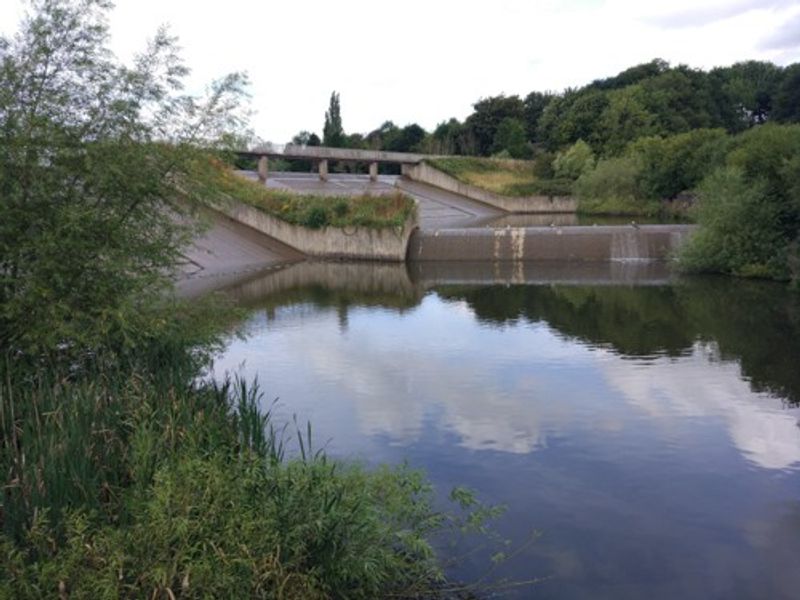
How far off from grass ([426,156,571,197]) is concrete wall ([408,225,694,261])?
28624 mm

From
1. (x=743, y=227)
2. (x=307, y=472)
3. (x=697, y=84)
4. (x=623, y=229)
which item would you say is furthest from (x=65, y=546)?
(x=697, y=84)

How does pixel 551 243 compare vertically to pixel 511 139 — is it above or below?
below

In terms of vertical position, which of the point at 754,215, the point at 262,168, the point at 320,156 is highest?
the point at 320,156

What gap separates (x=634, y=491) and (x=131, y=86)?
7.61m

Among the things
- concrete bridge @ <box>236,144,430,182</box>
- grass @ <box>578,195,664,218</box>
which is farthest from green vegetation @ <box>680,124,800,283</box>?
concrete bridge @ <box>236,144,430,182</box>

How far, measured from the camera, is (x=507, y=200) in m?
60.8

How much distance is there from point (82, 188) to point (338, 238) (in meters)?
24.6

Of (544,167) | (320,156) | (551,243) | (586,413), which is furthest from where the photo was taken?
(544,167)

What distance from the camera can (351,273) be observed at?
30125 mm

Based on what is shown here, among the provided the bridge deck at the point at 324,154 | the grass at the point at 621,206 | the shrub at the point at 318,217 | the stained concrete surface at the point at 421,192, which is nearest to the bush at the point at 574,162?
the grass at the point at 621,206

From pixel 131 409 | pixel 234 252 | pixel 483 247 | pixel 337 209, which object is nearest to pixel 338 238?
pixel 337 209

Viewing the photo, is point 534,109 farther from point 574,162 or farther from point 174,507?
point 174,507

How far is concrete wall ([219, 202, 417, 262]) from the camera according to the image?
107 feet

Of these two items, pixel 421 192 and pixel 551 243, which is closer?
pixel 551 243
